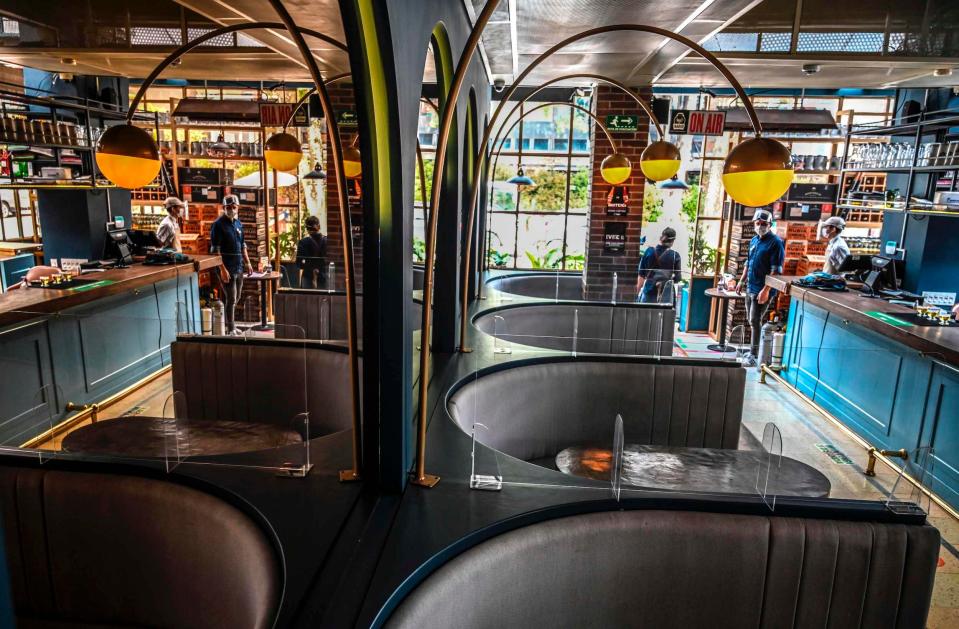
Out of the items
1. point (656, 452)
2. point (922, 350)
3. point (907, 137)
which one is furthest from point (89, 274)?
point (907, 137)

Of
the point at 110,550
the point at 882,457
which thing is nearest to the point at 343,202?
the point at 110,550

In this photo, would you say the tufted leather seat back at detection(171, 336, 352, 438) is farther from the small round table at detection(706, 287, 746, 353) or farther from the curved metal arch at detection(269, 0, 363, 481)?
the small round table at detection(706, 287, 746, 353)

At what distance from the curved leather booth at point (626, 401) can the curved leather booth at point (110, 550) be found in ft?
6.68

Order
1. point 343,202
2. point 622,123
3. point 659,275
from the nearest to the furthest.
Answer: point 343,202 → point 659,275 → point 622,123

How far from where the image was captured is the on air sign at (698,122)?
7402mm

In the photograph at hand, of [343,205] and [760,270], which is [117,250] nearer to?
[343,205]

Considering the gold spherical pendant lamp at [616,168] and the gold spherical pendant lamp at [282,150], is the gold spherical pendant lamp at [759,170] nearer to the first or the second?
the gold spherical pendant lamp at [616,168]

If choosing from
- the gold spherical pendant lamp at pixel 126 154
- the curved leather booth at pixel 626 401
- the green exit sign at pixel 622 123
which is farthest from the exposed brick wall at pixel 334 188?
the gold spherical pendant lamp at pixel 126 154

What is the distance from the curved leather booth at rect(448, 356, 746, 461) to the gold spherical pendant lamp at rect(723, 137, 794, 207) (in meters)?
1.59

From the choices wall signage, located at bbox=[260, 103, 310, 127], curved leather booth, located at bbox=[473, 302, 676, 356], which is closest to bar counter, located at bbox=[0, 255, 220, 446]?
wall signage, located at bbox=[260, 103, 310, 127]

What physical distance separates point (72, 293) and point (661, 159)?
5.10 meters

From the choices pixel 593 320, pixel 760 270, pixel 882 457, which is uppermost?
pixel 760 270

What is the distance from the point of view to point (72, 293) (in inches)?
207

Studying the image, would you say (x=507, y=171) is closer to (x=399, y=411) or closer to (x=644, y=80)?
(x=644, y=80)
